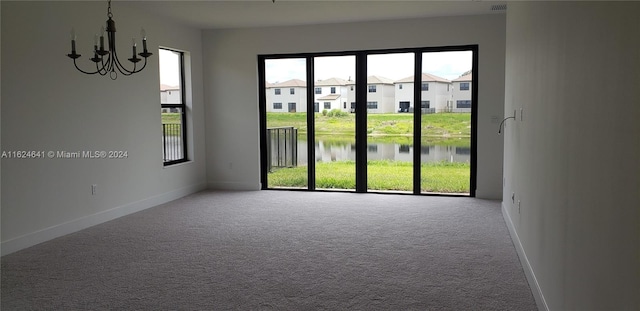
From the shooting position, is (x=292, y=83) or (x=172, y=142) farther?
(x=292, y=83)

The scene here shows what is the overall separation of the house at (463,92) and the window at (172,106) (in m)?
3.94

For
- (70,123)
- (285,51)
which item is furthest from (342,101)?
(70,123)

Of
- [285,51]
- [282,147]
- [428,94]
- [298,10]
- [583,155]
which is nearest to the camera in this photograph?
[583,155]

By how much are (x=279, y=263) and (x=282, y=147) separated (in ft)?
12.5

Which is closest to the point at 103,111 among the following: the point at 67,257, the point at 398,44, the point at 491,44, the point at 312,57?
the point at 67,257

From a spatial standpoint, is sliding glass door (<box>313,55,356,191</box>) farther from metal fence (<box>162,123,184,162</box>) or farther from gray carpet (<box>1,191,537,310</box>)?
metal fence (<box>162,123,184,162</box>)

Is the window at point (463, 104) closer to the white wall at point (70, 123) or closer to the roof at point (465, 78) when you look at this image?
the roof at point (465, 78)

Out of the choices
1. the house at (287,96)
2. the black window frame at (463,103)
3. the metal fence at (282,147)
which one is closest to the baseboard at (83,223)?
the metal fence at (282,147)

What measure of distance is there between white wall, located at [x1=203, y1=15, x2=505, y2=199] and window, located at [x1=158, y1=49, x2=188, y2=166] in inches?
18.8

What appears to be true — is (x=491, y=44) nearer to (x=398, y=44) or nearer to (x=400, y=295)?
(x=398, y=44)

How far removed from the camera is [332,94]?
7309 millimetres

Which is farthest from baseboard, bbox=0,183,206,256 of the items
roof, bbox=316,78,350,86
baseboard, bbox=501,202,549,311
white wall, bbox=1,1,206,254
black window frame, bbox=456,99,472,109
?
baseboard, bbox=501,202,549,311

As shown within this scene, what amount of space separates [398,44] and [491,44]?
1234 mm

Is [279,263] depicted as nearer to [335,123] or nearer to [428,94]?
[335,123]
